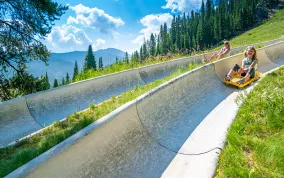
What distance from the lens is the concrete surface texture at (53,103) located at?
5.67 meters

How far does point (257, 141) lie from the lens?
146 inches

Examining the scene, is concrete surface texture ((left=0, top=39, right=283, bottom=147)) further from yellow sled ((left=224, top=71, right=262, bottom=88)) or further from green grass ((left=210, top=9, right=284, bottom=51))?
green grass ((left=210, top=9, right=284, bottom=51))

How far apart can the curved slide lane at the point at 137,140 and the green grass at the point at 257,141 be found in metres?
0.47

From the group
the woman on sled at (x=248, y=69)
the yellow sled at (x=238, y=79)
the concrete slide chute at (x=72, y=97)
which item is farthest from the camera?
the woman on sled at (x=248, y=69)

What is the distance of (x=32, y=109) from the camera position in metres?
6.32

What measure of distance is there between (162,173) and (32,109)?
14.6 feet

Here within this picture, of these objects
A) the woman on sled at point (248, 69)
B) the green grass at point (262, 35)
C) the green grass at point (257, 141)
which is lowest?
the green grass at point (257, 141)

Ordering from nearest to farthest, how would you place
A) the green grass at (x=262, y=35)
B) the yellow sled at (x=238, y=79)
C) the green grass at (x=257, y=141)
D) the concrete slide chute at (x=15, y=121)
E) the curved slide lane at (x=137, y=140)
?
the curved slide lane at (x=137, y=140), the green grass at (x=257, y=141), the concrete slide chute at (x=15, y=121), the yellow sled at (x=238, y=79), the green grass at (x=262, y=35)

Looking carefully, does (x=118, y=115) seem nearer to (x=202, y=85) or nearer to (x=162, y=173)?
(x=162, y=173)

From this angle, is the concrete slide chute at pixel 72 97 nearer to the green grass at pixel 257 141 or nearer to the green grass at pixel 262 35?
Result: the green grass at pixel 257 141

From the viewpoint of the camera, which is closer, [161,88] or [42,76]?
[161,88]

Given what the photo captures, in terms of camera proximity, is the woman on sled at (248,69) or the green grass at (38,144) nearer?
the green grass at (38,144)

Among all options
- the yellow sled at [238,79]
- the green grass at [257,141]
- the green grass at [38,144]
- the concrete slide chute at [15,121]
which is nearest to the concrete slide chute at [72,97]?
the concrete slide chute at [15,121]

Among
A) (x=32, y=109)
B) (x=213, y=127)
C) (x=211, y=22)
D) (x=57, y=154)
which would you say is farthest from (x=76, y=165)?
(x=211, y=22)
